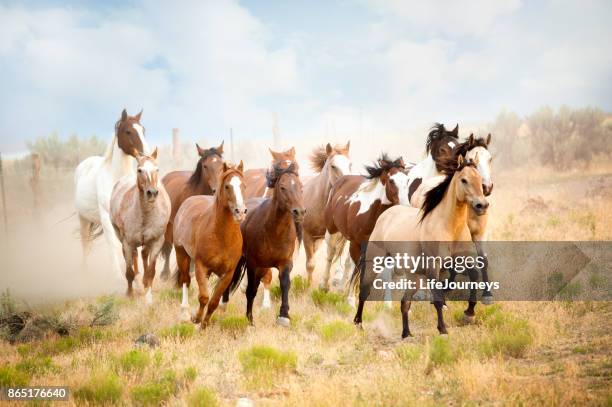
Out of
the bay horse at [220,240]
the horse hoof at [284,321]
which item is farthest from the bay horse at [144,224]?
the horse hoof at [284,321]

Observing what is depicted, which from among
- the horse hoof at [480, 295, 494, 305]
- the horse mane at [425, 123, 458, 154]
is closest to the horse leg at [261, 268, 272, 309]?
the horse hoof at [480, 295, 494, 305]

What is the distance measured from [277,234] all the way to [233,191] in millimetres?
874

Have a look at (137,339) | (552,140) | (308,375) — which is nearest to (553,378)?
(308,375)

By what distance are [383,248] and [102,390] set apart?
3664 millimetres

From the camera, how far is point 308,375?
240 inches

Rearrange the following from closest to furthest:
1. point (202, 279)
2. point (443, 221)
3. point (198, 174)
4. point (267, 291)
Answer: point (443, 221) < point (202, 279) < point (267, 291) < point (198, 174)

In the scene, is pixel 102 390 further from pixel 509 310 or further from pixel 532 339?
pixel 509 310

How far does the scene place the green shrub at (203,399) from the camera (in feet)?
16.8

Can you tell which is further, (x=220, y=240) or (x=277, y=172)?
(x=277, y=172)

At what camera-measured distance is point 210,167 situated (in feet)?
34.6

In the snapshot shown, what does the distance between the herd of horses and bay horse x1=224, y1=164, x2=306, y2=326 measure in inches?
0.5

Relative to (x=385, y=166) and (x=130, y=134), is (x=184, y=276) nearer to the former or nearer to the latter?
(x=385, y=166)

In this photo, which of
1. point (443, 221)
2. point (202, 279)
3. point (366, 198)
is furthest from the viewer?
point (366, 198)

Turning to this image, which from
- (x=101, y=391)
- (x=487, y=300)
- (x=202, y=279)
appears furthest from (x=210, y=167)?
(x=101, y=391)
